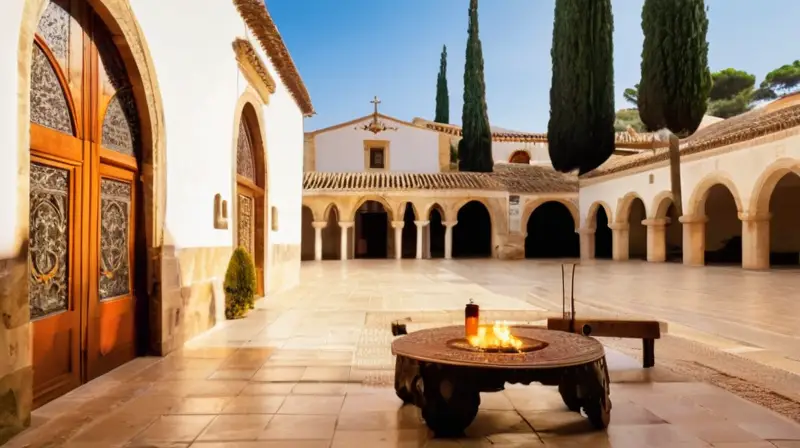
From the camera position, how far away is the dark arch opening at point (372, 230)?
28.1m

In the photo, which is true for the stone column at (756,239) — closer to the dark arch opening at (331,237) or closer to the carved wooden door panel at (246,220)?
the carved wooden door panel at (246,220)

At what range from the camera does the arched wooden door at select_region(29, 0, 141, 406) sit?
377 centimetres

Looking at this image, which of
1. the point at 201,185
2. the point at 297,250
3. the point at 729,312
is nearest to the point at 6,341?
the point at 201,185

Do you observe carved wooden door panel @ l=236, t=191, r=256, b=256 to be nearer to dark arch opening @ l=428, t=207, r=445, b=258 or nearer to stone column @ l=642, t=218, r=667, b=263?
stone column @ l=642, t=218, r=667, b=263

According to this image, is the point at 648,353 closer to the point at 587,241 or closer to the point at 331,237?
the point at 587,241

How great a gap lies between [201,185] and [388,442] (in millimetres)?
4231

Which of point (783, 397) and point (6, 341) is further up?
point (6, 341)

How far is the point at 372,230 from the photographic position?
2847 centimetres

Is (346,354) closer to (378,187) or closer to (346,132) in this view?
(378,187)

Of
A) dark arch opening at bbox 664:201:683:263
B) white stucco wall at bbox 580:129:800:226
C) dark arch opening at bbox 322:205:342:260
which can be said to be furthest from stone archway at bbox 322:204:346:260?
dark arch opening at bbox 664:201:683:263

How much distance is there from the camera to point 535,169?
101 feet

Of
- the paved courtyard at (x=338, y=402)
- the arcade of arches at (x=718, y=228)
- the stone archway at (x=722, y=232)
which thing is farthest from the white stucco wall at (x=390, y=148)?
the paved courtyard at (x=338, y=402)

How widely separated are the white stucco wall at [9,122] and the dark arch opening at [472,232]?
26.8 m

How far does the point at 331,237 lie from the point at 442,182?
5816 millimetres
